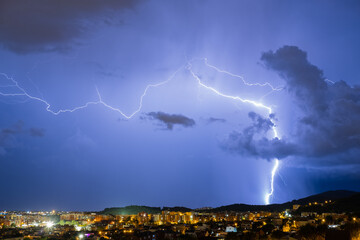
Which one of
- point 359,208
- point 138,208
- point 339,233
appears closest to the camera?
point 339,233

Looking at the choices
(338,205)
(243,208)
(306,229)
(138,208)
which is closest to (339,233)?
(306,229)

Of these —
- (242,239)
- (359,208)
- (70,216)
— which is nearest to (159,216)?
(70,216)

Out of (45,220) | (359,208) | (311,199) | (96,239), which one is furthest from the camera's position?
(311,199)

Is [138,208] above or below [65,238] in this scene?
above

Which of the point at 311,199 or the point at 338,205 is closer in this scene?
the point at 338,205

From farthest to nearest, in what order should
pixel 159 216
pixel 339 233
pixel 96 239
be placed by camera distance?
pixel 159 216 → pixel 96 239 → pixel 339 233

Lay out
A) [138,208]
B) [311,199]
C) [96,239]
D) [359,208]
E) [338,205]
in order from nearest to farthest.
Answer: [96,239] → [359,208] → [338,205] → [311,199] → [138,208]

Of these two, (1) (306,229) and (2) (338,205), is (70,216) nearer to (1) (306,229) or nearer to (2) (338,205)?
(2) (338,205)

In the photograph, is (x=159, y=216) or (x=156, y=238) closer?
(x=156, y=238)

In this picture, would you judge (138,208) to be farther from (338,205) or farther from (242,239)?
(242,239)
